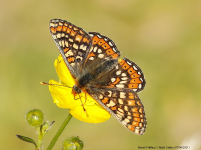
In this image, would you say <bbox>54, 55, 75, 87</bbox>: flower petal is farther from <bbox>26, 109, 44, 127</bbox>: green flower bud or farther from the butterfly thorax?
<bbox>26, 109, 44, 127</bbox>: green flower bud

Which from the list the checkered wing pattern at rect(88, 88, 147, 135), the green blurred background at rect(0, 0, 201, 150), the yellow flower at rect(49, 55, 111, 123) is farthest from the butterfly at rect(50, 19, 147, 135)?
the green blurred background at rect(0, 0, 201, 150)

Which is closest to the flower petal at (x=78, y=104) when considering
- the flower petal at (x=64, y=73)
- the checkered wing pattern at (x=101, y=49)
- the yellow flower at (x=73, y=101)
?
the yellow flower at (x=73, y=101)

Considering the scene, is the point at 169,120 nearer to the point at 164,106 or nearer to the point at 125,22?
the point at 164,106

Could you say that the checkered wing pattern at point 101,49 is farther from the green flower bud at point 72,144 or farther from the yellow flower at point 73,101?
the green flower bud at point 72,144

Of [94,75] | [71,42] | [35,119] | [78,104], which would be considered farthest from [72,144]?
[71,42]

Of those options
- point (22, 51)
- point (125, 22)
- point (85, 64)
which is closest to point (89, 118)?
point (85, 64)

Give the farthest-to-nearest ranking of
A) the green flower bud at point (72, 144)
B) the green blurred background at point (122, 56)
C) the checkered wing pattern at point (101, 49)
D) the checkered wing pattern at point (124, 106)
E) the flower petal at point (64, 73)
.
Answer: the green blurred background at point (122, 56), the flower petal at point (64, 73), the checkered wing pattern at point (101, 49), the green flower bud at point (72, 144), the checkered wing pattern at point (124, 106)
